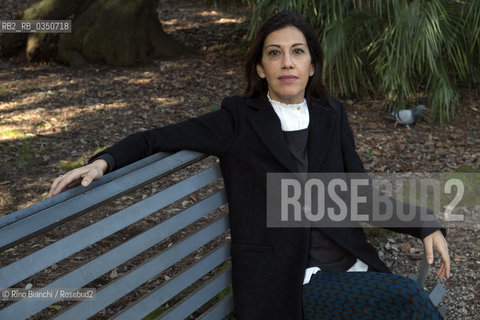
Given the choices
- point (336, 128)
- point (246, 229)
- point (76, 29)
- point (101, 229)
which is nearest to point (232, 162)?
point (246, 229)

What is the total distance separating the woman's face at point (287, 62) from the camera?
235 centimetres

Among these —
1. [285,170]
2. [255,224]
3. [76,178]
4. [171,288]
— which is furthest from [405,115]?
[76,178]

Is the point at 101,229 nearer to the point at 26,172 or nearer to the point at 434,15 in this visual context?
the point at 26,172

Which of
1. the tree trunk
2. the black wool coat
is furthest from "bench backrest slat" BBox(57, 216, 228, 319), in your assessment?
the tree trunk

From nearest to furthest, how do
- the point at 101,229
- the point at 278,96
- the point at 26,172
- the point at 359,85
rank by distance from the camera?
the point at 101,229 → the point at 278,96 → the point at 26,172 → the point at 359,85

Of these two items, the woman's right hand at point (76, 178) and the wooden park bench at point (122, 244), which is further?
the woman's right hand at point (76, 178)

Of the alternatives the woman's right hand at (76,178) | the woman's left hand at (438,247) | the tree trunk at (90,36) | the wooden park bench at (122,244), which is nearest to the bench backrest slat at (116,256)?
the wooden park bench at (122,244)

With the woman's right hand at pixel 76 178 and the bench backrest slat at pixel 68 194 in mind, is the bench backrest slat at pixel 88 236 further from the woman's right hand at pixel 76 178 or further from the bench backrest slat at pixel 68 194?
the woman's right hand at pixel 76 178

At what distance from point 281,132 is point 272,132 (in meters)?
0.05

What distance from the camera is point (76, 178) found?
69.9 inches

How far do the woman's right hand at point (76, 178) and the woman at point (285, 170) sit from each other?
0.16 metres

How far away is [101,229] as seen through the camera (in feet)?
5.68

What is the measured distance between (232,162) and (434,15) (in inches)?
157

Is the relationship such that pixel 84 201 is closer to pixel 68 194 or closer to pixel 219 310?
pixel 68 194
